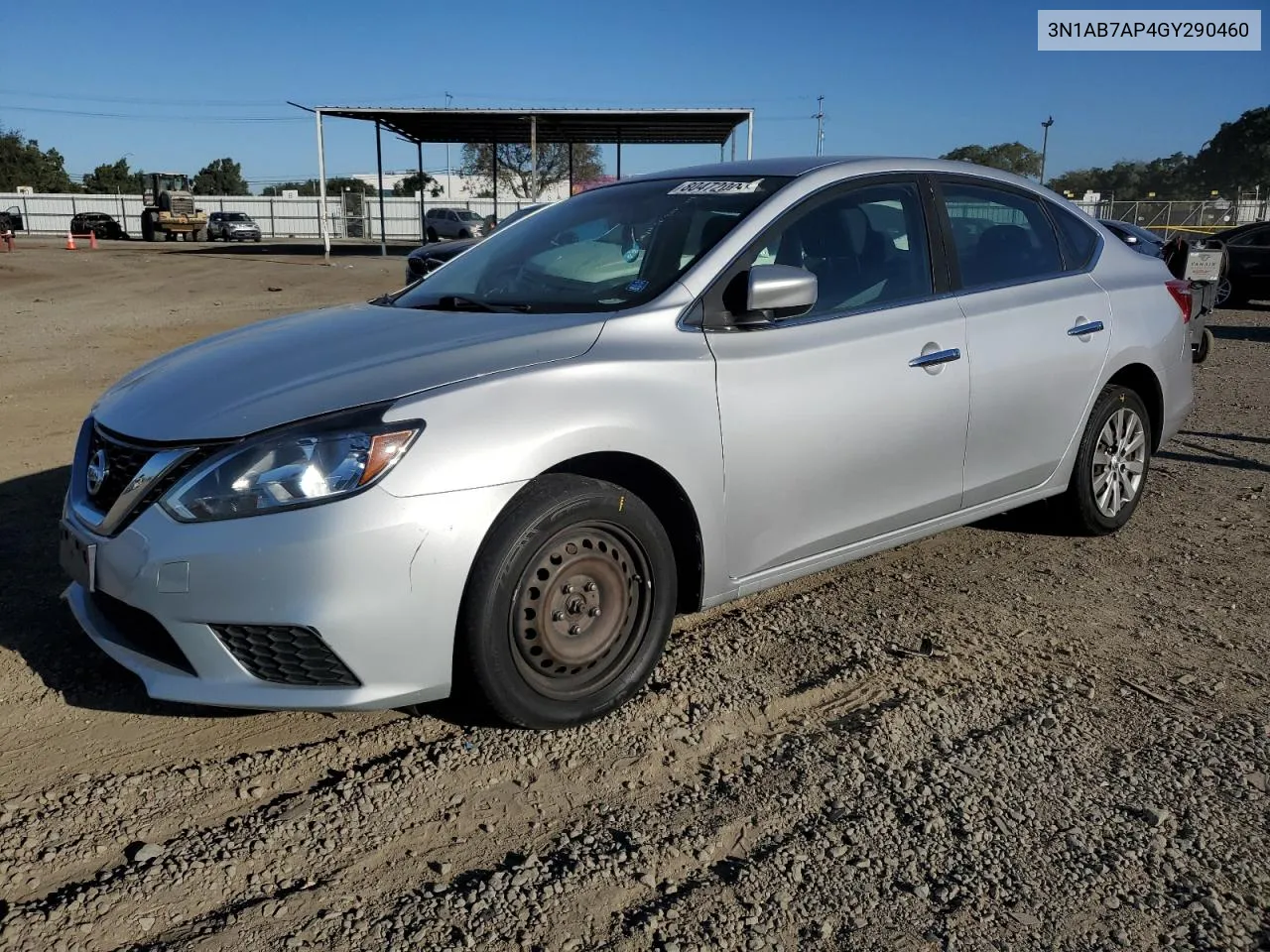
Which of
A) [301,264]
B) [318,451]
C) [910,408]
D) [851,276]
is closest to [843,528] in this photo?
[910,408]

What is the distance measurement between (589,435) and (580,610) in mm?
520

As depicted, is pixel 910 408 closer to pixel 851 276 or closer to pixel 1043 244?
pixel 851 276

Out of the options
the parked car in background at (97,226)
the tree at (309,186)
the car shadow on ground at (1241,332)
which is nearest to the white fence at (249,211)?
the parked car in background at (97,226)

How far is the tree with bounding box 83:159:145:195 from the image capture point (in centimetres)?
8469

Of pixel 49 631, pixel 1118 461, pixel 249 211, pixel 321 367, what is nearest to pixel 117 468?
pixel 321 367

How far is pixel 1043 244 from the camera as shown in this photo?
4504 millimetres

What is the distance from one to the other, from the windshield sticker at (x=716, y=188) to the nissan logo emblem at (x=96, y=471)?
2.19 m

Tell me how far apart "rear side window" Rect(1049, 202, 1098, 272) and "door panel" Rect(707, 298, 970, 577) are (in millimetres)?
1021

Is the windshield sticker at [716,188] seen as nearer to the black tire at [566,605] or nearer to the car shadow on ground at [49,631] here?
the black tire at [566,605]

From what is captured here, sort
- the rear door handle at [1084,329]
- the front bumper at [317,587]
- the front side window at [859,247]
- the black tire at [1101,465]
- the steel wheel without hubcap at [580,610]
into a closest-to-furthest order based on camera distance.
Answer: the front bumper at [317,587], the steel wheel without hubcap at [580,610], the front side window at [859,247], the rear door handle at [1084,329], the black tire at [1101,465]

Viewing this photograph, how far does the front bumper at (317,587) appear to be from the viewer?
251cm

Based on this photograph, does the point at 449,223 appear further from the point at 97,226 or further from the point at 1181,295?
the point at 1181,295

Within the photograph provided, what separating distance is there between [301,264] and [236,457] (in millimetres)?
28744

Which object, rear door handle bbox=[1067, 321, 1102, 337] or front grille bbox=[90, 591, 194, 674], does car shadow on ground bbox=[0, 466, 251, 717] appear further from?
rear door handle bbox=[1067, 321, 1102, 337]
